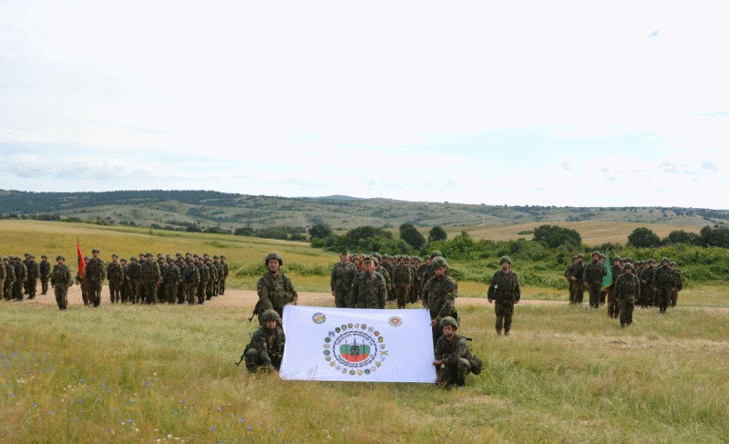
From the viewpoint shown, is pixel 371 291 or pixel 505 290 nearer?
pixel 371 291

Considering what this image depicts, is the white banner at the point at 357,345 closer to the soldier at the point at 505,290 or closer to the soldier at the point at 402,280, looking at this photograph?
the soldier at the point at 505,290

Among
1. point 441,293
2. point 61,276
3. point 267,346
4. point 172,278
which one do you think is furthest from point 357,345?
point 172,278

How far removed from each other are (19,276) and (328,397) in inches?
830

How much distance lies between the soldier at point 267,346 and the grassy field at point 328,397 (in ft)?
1.03

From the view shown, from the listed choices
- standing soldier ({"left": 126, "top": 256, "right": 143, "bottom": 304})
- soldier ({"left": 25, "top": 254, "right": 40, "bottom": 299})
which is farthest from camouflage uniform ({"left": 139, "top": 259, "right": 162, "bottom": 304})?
soldier ({"left": 25, "top": 254, "right": 40, "bottom": 299})

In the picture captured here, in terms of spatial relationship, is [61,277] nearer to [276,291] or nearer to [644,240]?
[276,291]

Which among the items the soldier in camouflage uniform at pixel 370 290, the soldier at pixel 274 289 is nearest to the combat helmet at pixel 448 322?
the soldier at pixel 274 289

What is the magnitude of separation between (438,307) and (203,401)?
5.14m

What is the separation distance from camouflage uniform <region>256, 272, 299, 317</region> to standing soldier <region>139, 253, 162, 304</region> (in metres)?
14.2

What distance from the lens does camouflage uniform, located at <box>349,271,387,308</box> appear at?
14461 mm

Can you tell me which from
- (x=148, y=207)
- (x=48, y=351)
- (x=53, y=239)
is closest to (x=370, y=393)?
(x=48, y=351)

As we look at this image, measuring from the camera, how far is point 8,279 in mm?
25797

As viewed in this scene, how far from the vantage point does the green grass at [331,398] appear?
7152mm

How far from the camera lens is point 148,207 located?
620 feet
